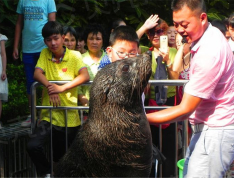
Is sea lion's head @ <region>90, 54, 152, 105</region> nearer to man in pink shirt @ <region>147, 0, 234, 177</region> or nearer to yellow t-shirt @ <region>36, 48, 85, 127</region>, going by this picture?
man in pink shirt @ <region>147, 0, 234, 177</region>

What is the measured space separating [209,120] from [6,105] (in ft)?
14.8

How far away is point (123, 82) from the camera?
151 inches

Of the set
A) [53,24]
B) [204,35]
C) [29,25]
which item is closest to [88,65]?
[53,24]

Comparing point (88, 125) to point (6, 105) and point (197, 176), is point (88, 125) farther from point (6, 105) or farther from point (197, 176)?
point (6, 105)

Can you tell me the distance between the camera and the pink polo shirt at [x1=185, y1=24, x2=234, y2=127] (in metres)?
4.07

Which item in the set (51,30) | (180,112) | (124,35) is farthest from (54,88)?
(180,112)

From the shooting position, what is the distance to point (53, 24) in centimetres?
652

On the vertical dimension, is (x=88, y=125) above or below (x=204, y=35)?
below

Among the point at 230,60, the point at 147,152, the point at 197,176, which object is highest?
the point at 230,60

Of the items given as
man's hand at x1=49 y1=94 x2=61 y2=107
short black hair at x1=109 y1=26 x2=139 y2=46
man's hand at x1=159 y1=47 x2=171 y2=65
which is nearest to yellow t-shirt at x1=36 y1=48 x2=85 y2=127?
man's hand at x1=49 y1=94 x2=61 y2=107

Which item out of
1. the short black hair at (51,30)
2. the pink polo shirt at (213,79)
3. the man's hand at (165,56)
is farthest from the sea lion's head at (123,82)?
the short black hair at (51,30)

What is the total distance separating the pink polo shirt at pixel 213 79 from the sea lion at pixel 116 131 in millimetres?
492

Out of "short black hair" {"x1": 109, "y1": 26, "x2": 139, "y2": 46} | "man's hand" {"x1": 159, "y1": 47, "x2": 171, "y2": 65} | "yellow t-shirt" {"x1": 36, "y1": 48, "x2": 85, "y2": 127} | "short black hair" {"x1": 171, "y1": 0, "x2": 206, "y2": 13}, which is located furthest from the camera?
"man's hand" {"x1": 159, "y1": 47, "x2": 171, "y2": 65}

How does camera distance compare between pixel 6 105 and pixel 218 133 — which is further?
pixel 6 105
